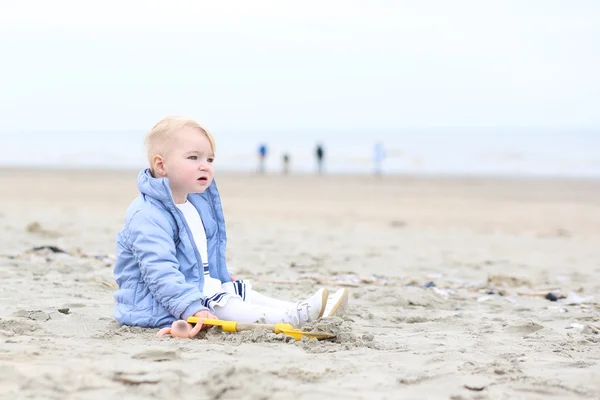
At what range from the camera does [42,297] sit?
4.54 meters

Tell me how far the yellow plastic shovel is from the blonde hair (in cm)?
86

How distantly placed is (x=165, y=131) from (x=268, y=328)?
1094mm

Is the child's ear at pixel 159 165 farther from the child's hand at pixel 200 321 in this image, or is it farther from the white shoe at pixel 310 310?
the white shoe at pixel 310 310

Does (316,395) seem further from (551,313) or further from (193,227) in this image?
(551,313)

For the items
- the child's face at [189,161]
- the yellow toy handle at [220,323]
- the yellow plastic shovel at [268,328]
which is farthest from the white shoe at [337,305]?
the child's face at [189,161]

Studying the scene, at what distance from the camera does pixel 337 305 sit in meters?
3.98

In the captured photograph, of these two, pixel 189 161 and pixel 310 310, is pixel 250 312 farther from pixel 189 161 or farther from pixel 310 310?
pixel 189 161

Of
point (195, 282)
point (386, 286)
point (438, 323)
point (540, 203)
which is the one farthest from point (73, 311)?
point (540, 203)

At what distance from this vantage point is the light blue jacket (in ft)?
12.0

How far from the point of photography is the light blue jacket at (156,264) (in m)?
3.64

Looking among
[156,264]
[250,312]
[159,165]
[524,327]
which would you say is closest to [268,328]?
[250,312]

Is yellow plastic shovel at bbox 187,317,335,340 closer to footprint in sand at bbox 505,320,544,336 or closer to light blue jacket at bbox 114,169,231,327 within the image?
light blue jacket at bbox 114,169,231,327

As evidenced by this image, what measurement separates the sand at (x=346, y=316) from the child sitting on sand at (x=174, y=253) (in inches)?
5.5

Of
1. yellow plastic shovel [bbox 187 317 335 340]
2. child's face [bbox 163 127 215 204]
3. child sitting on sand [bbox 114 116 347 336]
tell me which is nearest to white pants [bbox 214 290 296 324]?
child sitting on sand [bbox 114 116 347 336]
